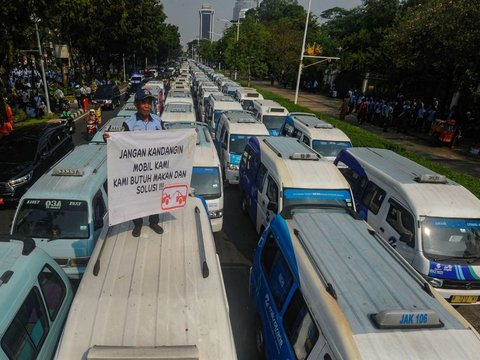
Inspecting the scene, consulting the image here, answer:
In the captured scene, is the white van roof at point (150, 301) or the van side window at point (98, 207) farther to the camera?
the van side window at point (98, 207)

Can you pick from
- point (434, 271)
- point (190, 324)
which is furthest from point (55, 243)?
point (434, 271)

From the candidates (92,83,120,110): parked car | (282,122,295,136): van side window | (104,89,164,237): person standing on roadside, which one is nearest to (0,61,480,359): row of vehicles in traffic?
(104,89,164,237): person standing on roadside

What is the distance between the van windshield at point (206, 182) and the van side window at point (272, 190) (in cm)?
127

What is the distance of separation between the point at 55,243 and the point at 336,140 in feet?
30.1

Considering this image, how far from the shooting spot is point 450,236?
6504 millimetres

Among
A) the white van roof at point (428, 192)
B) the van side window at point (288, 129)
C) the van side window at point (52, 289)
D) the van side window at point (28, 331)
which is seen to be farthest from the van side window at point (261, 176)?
the van side window at point (28, 331)

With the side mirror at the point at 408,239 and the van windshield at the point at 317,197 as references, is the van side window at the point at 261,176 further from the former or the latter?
the side mirror at the point at 408,239

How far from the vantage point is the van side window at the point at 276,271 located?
15.1 feet

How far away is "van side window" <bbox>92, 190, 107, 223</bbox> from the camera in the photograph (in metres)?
6.75

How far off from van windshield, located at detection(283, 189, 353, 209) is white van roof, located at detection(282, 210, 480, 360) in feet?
7.78

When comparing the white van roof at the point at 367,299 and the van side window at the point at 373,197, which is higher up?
the white van roof at the point at 367,299

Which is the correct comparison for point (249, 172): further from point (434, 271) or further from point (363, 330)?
point (363, 330)

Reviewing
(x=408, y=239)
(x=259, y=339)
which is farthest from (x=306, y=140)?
(x=259, y=339)

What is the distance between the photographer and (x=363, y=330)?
3.32 metres
